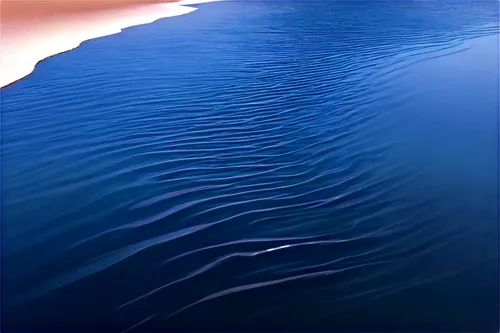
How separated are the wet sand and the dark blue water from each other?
146 centimetres

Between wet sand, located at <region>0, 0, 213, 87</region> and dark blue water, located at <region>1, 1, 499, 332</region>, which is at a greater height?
wet sand, located at <region>0, 0, 213, 87</region>

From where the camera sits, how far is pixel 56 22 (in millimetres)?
17188

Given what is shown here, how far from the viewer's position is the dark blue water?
377 cm

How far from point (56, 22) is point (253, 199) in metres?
15.0

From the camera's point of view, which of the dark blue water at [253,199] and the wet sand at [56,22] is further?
the wet sand at [56,22]

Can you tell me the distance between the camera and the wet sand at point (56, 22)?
1164cm

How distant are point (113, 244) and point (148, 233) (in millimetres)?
340

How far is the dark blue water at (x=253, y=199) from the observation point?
12.4ft

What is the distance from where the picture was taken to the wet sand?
1164 centimetres

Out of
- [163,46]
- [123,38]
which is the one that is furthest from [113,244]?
[123,38]

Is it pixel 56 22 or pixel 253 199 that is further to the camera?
pixel 56 22

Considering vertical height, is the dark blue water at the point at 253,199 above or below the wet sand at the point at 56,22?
below

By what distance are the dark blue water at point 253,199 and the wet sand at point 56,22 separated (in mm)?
1455

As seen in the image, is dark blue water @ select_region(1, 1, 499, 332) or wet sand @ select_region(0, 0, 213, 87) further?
wet sand @ select_region(0, 0, 213, 87)
